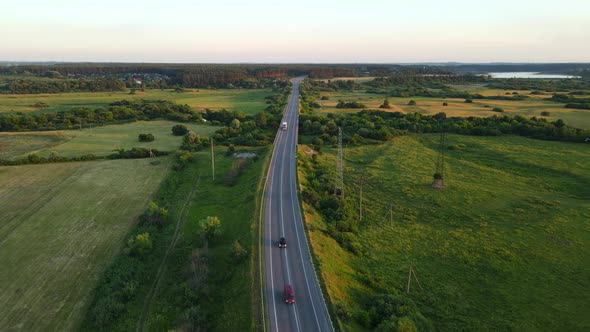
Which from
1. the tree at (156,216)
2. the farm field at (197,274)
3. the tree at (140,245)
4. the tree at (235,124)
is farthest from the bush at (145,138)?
the tree at (140,245)

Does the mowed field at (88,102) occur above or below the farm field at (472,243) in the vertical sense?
above

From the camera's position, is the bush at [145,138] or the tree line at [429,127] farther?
the tree line at [429,127]

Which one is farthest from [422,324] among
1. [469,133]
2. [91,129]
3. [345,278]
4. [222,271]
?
[91,129]

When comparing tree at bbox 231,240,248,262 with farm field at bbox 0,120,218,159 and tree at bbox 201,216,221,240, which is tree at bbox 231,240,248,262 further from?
farm field at bbox 0,120,218,159

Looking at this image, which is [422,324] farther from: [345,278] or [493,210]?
[493,210]

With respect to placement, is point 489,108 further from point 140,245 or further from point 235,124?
point 140,245

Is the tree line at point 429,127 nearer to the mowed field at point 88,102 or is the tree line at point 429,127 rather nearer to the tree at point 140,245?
the mowed field at point 88,102
